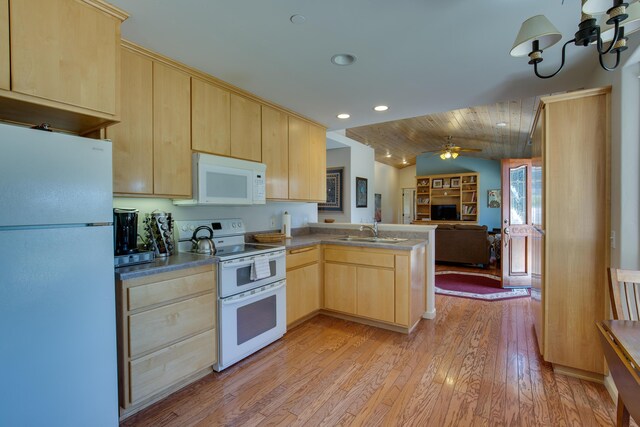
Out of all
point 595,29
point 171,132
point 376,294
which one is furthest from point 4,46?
point 376,294

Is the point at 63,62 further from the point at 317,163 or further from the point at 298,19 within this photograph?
the point at 317,163

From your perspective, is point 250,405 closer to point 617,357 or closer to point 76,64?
point 617,357

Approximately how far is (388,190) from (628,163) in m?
9.58

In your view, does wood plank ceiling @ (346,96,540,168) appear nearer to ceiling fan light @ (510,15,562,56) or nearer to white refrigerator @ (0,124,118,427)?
ceiling fan light @ (510,15,562,56)

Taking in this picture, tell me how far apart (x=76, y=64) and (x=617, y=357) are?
275 cm

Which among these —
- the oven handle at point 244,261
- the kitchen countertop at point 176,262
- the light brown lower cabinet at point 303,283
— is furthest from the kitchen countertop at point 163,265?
the light brown lower cabinet at point 303,283

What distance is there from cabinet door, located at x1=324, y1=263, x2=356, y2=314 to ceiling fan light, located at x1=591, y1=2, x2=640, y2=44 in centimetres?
256

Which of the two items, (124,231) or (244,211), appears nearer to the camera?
(124,231)

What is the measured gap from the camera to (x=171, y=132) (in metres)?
2.32

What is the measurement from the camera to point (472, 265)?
650 cm

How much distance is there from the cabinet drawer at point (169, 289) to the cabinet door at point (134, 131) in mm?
673

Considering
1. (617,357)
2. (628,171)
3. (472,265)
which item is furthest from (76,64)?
(472,265)

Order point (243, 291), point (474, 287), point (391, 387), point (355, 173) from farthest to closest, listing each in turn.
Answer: point (355, 173) → point (474, 287) → point (243, 291) → point (391, 387)

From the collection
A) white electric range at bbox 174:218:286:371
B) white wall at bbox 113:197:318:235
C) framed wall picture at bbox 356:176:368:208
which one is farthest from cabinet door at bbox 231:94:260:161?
framed wall picture at bbox 356:176:368:208
